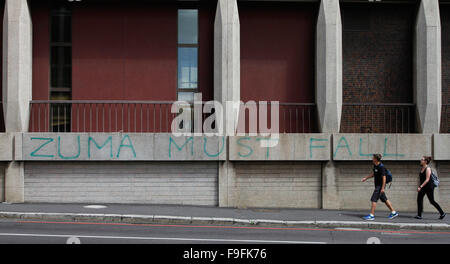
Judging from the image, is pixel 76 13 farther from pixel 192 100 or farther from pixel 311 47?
pixel 311 47

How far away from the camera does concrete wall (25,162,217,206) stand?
529 inches

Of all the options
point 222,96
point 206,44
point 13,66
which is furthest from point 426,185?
point 13,66

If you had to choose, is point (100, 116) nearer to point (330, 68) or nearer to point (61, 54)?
point (61, 54)

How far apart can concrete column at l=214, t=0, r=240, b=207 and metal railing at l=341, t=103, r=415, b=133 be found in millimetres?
3727

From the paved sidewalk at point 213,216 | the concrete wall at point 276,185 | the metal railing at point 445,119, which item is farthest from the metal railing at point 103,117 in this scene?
the metal railing at point 445,119

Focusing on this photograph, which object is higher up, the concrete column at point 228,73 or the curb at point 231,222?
the concrete column at point 228,73

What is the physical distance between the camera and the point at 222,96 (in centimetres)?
1362

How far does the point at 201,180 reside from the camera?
13641 mm

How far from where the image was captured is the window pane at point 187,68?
571 inches

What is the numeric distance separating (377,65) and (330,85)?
2159 mm

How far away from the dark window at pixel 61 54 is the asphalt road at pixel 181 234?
17.0 ft

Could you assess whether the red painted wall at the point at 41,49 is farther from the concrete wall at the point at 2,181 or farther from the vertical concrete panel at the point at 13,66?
the concrete wall at the point at 2,181

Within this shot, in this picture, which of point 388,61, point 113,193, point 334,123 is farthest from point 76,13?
point 388,61

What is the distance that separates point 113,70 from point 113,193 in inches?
154
